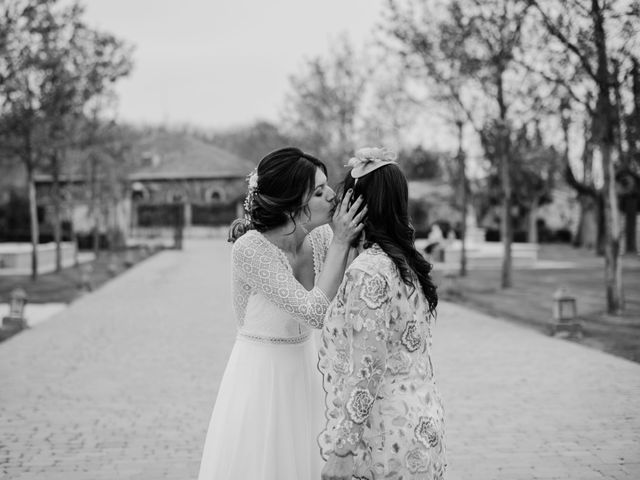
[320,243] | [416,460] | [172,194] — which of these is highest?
[172,194]

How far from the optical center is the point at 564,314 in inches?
484

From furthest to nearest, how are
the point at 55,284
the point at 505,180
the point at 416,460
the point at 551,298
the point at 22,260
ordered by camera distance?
the point at 22,260
the point at 55,284
the point at 505,180
the point at 551,298
the point at 416,460

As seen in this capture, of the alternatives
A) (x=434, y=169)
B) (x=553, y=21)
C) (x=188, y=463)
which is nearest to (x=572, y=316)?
(x=553, y=21)

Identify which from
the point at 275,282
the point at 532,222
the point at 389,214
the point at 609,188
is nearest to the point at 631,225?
the point at 532,222

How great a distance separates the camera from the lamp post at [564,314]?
12.1 meters

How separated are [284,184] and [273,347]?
706 millimetres

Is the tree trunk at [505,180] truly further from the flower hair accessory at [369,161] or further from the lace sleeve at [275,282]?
the flower hair accessory at [369,161]

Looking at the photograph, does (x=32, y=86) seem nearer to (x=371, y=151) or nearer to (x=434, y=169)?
(x=371, y=151)

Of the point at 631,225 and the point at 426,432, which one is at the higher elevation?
the point at 631,225

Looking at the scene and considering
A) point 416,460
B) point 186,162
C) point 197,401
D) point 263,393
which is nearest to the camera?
point 416,460

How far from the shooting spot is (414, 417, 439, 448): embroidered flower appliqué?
2.93m

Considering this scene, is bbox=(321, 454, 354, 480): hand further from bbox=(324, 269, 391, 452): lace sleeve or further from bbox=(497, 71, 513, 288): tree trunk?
bbox=(497, 71, 513, 288): tree trunk

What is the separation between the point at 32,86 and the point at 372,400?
21673mm

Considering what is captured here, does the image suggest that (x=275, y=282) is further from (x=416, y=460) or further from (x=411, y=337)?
(x=416, y=460)
